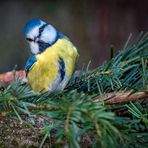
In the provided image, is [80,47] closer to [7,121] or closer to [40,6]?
[40,6]

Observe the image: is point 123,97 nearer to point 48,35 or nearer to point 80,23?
point 48,35

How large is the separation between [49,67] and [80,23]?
1549 millimetres

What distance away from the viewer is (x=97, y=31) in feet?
6.89

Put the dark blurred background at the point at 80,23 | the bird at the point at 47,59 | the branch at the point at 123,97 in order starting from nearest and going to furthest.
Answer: the branch at the point at 123,97, the bird at the point at 47,59, the dark blurred background at the point at 80,23

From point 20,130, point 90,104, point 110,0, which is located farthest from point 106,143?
point 110,0

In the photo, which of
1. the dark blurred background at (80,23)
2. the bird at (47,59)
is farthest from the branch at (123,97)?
the dark blurred background at (80,23)

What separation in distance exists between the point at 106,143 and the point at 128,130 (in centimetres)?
4

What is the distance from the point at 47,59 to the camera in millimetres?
628

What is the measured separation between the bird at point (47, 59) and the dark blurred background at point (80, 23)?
142 cm

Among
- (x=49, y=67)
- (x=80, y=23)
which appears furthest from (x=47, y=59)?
(x=80, y=23)

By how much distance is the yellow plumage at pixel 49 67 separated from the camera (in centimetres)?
62

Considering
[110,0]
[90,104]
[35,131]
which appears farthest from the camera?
[110,0]

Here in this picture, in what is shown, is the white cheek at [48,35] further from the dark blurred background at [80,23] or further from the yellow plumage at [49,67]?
the dark blurred background at [80,23]

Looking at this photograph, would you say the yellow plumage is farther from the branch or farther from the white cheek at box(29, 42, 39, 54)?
the branch
